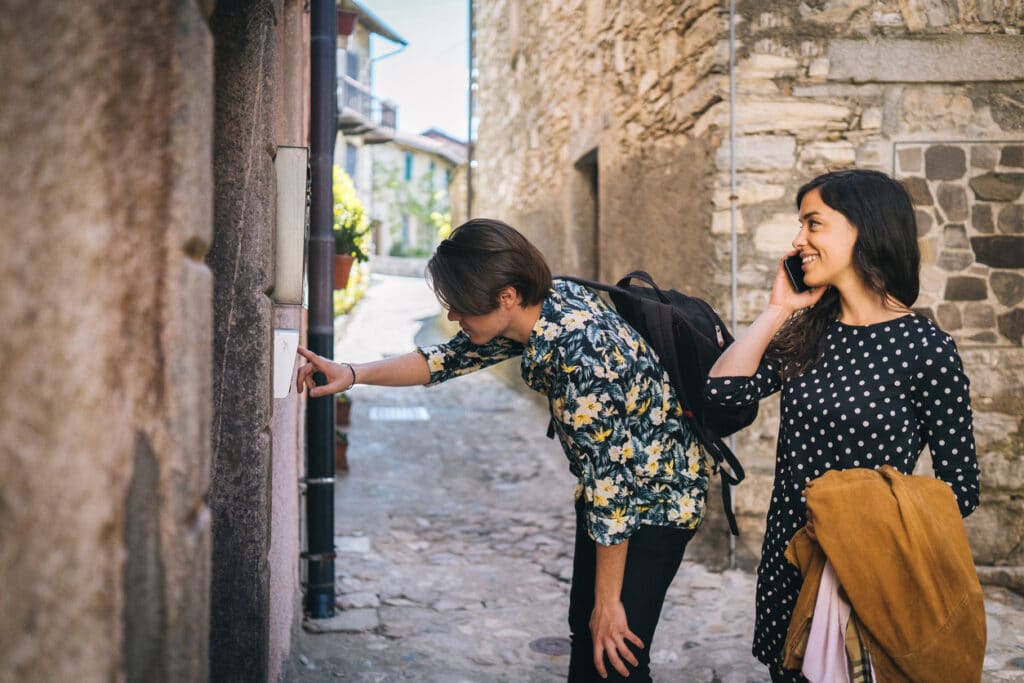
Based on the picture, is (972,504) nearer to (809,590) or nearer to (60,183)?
(809,590)

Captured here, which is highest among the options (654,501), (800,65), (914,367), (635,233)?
(800,65)

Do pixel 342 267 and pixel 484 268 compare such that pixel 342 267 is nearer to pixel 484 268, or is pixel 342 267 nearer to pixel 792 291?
pixel 484 268

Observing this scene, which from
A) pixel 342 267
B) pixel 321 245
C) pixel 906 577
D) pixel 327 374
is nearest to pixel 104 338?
pixel 327 374

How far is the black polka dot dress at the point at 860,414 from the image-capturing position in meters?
2.00

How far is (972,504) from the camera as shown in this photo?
200cm

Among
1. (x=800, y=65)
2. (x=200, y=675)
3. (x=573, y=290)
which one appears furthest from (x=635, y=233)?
(x=200, y=675)

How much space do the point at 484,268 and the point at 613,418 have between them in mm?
Answer: 431

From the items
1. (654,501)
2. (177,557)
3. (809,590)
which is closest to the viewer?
(177,557)

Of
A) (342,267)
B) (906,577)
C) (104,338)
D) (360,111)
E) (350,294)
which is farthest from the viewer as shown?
(360,111)

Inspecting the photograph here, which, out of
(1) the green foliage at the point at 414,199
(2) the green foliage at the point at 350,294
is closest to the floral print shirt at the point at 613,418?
(2) the green foliage at the point at 350,294

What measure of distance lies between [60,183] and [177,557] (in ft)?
1.67

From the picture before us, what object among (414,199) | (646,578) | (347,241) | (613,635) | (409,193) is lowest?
(613,635)

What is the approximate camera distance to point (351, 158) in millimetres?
30609

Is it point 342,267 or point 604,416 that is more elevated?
point 342,267
